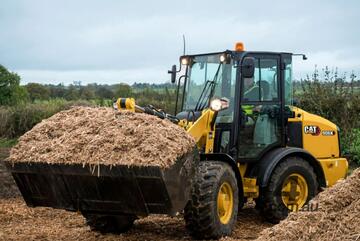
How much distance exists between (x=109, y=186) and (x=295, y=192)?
3.31 metres

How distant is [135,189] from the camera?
680cm

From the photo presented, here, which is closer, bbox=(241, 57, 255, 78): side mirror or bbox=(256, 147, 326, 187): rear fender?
bbox=(241, 57, 255, 78): side mirror

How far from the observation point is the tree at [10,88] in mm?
25111

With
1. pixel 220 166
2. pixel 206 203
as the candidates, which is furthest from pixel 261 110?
pixel 206 203

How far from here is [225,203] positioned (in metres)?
7.86

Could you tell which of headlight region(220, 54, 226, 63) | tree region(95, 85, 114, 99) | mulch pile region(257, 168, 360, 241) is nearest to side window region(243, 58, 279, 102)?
headlight region(220, 54, 226, 63)

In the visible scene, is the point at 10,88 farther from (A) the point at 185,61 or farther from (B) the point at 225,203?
(B) the point at 225,203

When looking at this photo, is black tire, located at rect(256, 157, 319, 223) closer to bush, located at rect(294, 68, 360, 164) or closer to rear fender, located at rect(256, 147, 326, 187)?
rear fender, located at rect(256, 147, 326, 187)

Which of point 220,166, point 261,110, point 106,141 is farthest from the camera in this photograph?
point 261,110

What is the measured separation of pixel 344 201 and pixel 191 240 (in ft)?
6.88

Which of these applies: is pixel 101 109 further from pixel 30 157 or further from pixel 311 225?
pixel 311 225

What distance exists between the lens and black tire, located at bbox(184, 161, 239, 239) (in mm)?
7238

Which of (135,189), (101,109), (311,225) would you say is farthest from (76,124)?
(311,225)

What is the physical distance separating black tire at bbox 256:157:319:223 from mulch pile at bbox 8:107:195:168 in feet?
6.65
